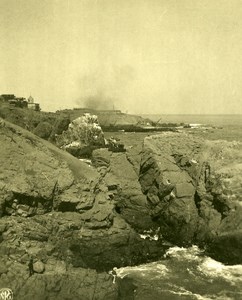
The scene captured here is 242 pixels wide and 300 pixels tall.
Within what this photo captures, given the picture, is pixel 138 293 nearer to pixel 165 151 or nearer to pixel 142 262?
pixel 142 262

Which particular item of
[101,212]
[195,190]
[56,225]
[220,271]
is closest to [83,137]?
[195,190]

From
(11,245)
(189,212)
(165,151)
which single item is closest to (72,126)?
(165,151)

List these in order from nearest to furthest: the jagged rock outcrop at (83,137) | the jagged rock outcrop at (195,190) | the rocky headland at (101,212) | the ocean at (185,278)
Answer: the rocky headland at (101,212), the ocean at (185,278), the jagged rock outcrop at (195,190), the jagged rock outcrop at (83,137)

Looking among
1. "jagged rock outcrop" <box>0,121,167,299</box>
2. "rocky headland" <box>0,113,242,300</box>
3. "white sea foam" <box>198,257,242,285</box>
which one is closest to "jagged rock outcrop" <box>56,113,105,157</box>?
"rocky headland" <box>0,113,242,300</box>

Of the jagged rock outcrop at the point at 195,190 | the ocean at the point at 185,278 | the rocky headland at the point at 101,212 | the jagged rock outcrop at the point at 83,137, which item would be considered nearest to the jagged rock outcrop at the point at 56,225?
the rocky headland at the point at 101,212

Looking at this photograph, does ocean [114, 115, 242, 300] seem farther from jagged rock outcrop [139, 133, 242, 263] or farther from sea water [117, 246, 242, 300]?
jagged rock outcrop [139, 133, 242, 263]

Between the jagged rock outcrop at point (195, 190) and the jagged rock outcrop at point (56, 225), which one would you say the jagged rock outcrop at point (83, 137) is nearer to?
the jagged rock outcrop at point (195, 190)
